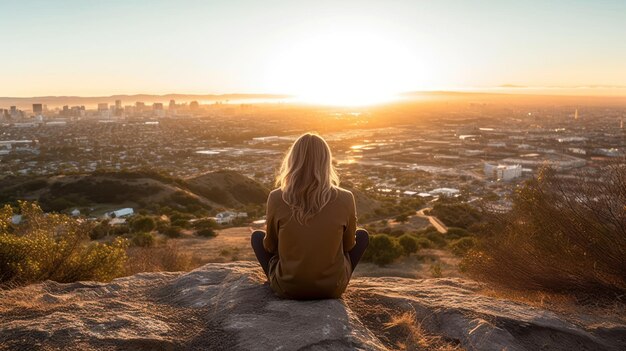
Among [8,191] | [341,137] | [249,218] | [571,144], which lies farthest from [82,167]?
[571,144]

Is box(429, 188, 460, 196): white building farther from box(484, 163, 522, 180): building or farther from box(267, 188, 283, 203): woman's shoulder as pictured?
box(267, 188, 283, 203): woman's shoulder

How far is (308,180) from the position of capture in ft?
10.6

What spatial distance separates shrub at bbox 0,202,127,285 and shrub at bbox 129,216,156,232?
10.2 m

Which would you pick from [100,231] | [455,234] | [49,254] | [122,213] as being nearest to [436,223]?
[455,234]

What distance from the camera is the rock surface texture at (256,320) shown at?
118 inches

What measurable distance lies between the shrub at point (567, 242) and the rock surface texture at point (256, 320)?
1168mm

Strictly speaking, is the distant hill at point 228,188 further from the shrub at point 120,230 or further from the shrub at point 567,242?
the shrub at point 567,242

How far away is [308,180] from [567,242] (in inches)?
150

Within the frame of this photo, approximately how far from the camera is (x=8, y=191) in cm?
3072

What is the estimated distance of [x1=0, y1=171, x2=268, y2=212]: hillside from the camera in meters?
28.8

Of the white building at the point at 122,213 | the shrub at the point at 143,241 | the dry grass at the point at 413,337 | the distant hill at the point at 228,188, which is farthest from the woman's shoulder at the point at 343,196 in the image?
the distant hill at the point at 228,188

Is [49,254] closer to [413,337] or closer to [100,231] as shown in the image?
[413,337]

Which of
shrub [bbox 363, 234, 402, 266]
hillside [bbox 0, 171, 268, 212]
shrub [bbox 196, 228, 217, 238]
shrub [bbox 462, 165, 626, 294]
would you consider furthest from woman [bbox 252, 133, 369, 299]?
hillside [bbox 0, 171, 268, 212]

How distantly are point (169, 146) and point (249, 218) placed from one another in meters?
67.1
